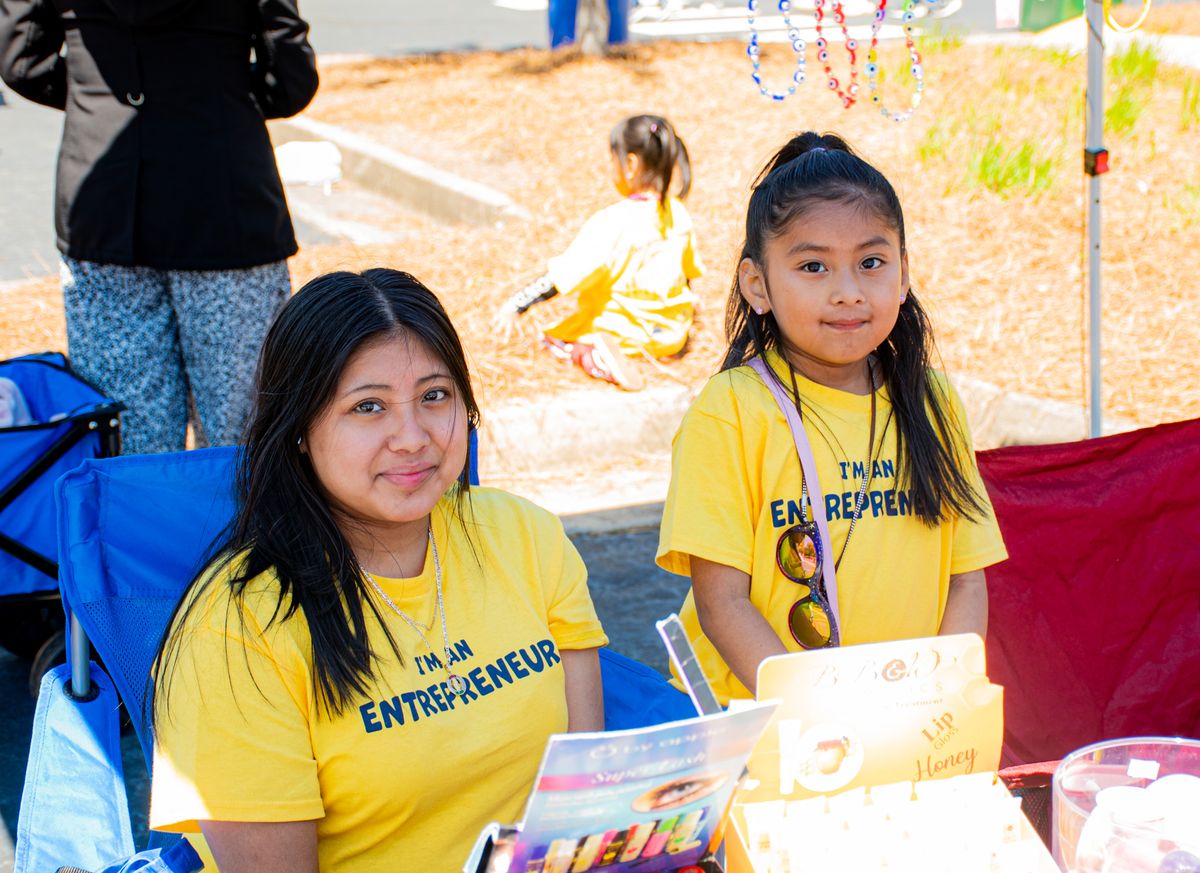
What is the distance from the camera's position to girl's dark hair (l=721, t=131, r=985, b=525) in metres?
2.36

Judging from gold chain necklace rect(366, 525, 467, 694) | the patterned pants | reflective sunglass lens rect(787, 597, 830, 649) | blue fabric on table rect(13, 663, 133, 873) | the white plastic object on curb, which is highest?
the white plastic object on curb

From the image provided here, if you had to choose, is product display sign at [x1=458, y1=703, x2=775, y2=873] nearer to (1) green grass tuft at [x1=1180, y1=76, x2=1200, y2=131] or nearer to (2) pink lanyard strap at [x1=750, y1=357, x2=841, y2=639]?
(2) pink lanyard strap at [x1=750, y1=357, x2=841, y2=639]

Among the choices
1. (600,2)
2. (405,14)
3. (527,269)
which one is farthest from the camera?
(405,14)

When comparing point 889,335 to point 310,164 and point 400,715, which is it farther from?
point 310,164

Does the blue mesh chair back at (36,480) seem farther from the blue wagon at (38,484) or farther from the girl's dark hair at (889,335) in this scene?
the girl's dark hair at (889,335)

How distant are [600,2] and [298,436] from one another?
367 inches

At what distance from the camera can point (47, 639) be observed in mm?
3645

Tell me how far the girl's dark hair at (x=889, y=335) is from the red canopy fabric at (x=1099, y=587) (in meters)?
0.52

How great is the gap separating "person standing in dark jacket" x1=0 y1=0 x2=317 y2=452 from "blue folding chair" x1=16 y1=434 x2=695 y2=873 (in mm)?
1259

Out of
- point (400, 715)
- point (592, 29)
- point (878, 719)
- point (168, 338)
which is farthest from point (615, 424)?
point (592, 29)

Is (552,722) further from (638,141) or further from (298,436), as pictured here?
(638,141)

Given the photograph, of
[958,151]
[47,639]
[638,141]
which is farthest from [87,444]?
[958,151]

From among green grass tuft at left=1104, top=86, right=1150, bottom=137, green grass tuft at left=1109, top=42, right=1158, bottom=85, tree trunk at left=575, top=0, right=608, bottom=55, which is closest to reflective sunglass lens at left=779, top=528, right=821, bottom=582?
green grass tuft at left=1104, top=86, right=1150, bottom=137

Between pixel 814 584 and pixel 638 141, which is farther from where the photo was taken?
pixel 638 141
